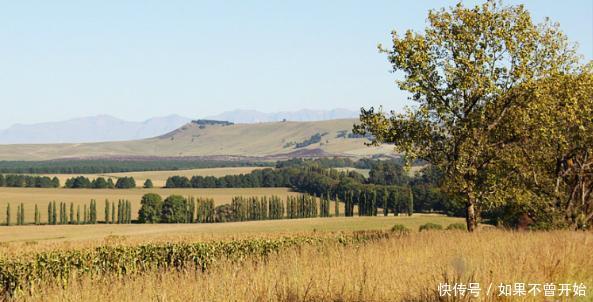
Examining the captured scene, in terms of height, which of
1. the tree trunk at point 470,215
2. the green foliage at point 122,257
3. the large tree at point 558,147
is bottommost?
the green foliage at point 122,257

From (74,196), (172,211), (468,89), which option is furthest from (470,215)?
(74,196)

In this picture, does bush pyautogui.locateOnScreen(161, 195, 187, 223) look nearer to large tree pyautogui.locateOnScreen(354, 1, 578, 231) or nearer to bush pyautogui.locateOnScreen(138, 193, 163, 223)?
bush pyautogui.locateOnScreen(138, 193, 163, 223)

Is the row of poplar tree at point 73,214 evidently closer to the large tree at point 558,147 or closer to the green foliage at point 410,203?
the green foliage at point 410,203

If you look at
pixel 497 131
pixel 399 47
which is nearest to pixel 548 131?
pixel 497 131

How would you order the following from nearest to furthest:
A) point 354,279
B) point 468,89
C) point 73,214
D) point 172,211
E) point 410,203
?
1. point 354,279
2. point 468,89
3. point 172,211
4. point 410,203
5. point 73,214

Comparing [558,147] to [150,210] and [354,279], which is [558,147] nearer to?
[354,279]

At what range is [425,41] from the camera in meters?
31.0

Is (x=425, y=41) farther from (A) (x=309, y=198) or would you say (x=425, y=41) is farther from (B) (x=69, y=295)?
(A) (x=309, y=198)

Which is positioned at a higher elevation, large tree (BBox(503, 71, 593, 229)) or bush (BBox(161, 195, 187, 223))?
large tree (BBox(503, 71, 593, 229))

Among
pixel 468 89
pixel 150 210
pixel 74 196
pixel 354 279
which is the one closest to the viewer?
pixel 354 279

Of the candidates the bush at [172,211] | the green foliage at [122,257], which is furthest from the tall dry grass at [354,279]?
the bush at [172,211]

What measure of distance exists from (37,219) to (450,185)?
138m

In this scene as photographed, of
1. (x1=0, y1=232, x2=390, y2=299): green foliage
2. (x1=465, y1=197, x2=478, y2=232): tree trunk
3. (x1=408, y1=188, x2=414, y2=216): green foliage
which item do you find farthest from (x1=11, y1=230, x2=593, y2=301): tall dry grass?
(x1=408, y1=188, x2=414, y2=216): green foliage

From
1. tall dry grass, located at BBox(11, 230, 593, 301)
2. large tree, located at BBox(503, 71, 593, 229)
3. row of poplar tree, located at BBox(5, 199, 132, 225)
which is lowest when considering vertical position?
row of poplar tree, located at BBox(5, 199, 132, 225)
